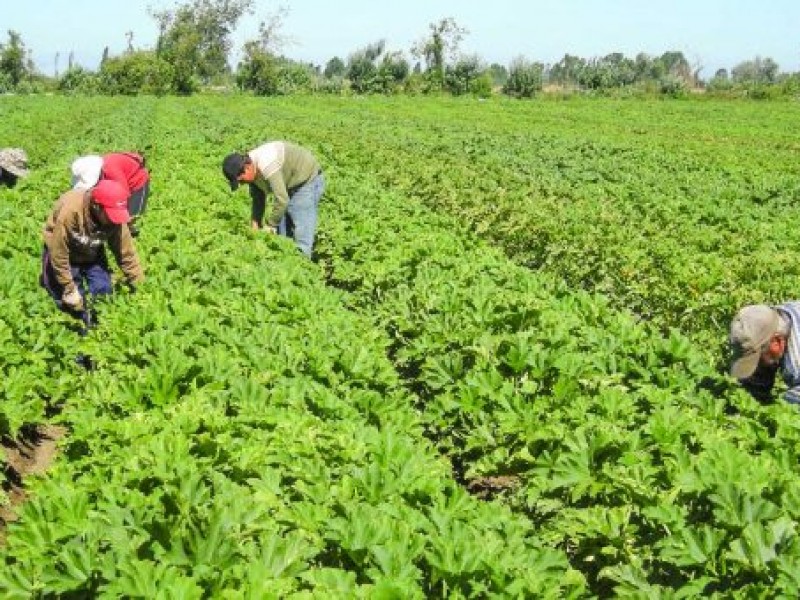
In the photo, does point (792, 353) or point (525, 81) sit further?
point (525, 81)

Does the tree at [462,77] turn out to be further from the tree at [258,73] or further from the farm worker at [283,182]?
the farm worker at [283,182]

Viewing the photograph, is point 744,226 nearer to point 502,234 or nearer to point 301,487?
point 502,234

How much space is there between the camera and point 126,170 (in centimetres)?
757

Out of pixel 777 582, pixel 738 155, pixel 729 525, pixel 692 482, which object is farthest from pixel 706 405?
pixel 738 155

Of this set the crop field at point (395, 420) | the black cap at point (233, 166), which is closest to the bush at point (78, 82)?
the crop field at point (395, 420)

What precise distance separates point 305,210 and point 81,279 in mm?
3370

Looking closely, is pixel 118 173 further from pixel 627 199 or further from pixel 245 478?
pixel 627 199

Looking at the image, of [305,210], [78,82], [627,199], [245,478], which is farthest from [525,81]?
[245,478]

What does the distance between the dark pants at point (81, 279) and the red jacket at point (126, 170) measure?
704 millimetres

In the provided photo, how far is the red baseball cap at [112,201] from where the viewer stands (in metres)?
6.30

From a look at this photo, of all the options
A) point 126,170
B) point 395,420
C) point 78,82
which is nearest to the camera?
point 395,420

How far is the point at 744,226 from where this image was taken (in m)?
13.1

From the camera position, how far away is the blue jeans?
33.0 ft

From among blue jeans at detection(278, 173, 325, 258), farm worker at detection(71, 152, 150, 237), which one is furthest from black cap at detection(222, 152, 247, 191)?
blue jeans at detection(278, 173, 325, 258)
